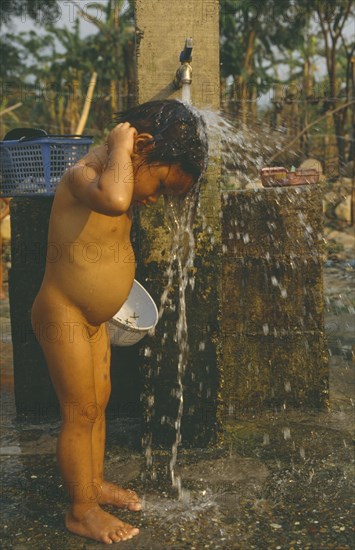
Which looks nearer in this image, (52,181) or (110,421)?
(52,181)

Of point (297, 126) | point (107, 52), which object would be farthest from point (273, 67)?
point (297, 126)

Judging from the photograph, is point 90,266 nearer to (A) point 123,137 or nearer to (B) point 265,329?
(A) point 123,137

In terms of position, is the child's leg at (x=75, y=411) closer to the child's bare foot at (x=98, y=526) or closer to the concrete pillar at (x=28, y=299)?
the child's bare foot at (x=98, y=526)

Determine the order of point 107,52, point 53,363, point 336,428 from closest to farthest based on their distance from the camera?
point 53,363
point 336,428
point 107,52

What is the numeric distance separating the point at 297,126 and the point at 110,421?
12.0 meters

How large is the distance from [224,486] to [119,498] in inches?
19.7

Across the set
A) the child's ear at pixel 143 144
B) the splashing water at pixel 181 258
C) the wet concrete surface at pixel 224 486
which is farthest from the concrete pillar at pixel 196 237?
the child's ear at pixel 143 144

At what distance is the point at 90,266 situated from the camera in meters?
2.63

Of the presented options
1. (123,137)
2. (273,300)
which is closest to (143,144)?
(123,137)

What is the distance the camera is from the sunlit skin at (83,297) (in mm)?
2535

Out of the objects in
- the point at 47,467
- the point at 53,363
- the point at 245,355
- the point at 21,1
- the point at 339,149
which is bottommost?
the point at 47,467

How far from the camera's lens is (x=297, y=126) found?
14.6 metres

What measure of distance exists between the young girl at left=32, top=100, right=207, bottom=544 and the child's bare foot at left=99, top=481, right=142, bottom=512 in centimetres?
11

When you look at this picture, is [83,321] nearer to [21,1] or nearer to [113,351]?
[113,351]
